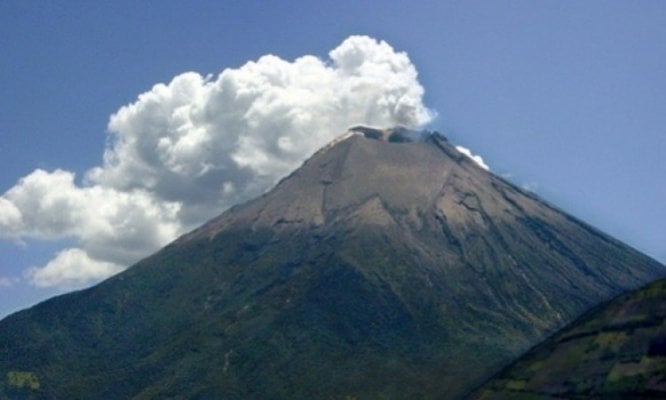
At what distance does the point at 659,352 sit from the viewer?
651 feet

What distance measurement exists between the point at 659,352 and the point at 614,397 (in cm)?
1739

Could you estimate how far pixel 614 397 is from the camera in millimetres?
193750

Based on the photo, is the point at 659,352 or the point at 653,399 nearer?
the point at 653,399

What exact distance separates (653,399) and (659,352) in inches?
838

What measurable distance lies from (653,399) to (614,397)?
14108mm

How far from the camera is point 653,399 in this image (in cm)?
18062

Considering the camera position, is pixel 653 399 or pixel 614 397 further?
pixel 614 397
